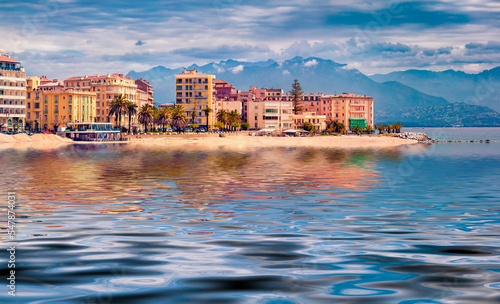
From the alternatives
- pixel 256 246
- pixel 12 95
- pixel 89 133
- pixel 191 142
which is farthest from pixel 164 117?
pixel 256 246

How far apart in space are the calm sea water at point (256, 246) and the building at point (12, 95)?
15047cm

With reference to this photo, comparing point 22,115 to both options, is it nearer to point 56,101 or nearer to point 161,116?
point 56,101

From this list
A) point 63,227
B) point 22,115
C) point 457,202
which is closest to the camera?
point 63,227

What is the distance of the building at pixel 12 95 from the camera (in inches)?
6693

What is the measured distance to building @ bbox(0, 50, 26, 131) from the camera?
17000 cm

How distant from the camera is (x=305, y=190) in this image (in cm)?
3431

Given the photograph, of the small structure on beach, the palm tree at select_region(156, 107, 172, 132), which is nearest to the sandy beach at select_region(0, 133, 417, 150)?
the small structure on beach

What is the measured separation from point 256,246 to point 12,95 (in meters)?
174

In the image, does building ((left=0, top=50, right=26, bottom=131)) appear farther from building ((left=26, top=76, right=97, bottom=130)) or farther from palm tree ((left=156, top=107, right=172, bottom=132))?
palm tree ((left=156, top=107, right=172, bottom=132))

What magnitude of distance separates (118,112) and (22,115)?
29850 mm

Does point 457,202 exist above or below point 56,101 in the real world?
below

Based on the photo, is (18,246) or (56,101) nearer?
(18,246)

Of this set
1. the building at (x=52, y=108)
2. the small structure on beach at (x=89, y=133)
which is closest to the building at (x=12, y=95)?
the building at (x=52, y=108)

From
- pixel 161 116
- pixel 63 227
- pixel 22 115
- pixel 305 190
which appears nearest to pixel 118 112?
pixel 161 116
